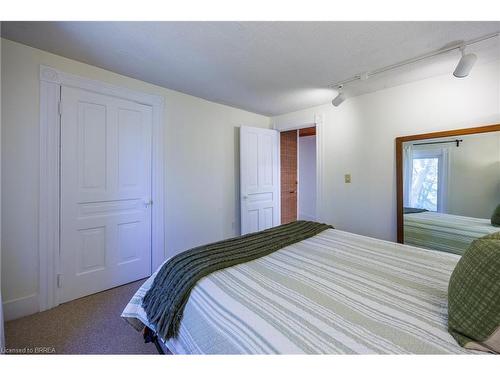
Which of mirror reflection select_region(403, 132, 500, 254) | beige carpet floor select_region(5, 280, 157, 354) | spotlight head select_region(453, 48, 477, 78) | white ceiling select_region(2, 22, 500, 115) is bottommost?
beige carpet floor select_region(5, 280, 157, 354)

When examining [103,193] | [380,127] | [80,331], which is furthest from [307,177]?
[80,331]

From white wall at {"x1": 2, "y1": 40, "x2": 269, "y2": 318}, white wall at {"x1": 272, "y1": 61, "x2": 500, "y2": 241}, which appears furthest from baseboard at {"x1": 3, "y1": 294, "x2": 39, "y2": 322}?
white wall at {"x1": 272, "y1": 61, "x2": 500, "y2": 241}

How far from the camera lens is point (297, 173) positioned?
16.0 ft

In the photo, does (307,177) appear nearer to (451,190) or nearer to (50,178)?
(451,190)

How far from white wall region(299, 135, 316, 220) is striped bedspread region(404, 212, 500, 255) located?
2.94m

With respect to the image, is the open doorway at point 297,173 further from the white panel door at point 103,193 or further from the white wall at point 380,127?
the white panel door at point 103,193

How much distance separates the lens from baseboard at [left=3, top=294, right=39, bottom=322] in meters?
1.75

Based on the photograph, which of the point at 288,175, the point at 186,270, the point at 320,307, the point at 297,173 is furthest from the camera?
the point at 297,173

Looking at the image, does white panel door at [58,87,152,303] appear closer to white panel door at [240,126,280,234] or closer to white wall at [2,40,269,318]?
white wall at [2,40,269,318]

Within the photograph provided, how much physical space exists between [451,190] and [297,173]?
2.85 metres

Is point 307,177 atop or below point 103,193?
atop

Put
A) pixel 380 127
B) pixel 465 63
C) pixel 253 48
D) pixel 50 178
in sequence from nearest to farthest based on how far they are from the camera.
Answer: pixel 465 63 → pixel 253 48 → pixel 50 178 → pixel 380 127

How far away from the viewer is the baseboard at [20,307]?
5.75 ft

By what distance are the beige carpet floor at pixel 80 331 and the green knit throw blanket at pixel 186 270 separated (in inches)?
22.2
